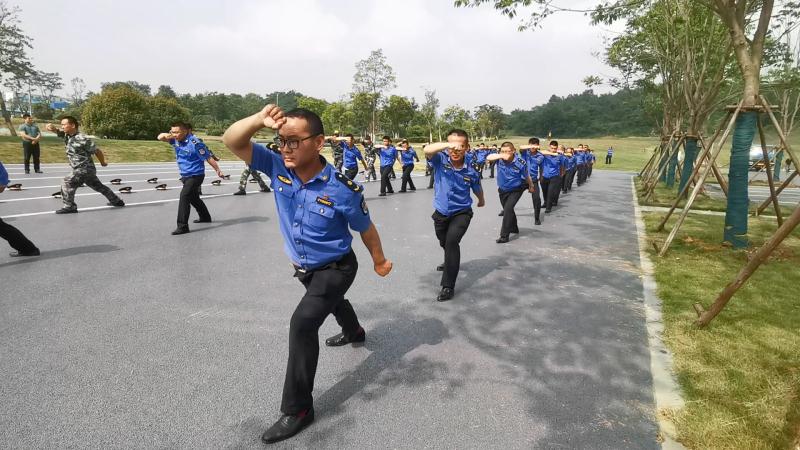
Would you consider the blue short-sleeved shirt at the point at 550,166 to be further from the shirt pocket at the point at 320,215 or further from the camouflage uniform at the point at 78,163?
the camouflage uniform at the point at 78,163

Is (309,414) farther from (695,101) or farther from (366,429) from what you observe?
(695,101)

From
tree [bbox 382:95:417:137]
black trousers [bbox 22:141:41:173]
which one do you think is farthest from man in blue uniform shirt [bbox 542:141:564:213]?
tree [bbox 382:95:417:137]

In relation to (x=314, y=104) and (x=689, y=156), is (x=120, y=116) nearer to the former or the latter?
(x=689, y=156)

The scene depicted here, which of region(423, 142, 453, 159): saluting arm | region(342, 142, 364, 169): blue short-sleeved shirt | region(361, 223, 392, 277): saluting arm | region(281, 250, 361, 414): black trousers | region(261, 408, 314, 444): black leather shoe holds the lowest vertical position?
region(261, 408, 314, 444): black leather shoe

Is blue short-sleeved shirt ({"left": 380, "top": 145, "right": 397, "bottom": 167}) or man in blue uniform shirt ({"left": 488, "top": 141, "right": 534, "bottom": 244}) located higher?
blue short-sleeved shirt ({"left": 380, "top": 145, "right": 397, "bottom": 167})

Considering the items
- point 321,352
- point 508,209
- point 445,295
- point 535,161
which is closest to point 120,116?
point 535,161

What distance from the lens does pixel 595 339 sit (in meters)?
3.82

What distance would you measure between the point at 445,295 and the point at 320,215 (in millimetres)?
2474

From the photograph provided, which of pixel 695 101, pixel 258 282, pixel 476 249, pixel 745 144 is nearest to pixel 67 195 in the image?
pixel 258 282

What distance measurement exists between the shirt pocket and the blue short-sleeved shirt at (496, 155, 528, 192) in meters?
5.68

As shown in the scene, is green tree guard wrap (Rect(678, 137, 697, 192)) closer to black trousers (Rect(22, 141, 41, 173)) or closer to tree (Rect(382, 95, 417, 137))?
black trousers (Rect(22, 141, 41, 173))

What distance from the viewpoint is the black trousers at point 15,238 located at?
5.23 metres

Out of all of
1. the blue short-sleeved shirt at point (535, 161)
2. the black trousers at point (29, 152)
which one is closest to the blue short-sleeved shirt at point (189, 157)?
the blue short-sleeved shirt at point (535, 161)

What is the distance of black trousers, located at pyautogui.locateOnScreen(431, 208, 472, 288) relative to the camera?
476cm
